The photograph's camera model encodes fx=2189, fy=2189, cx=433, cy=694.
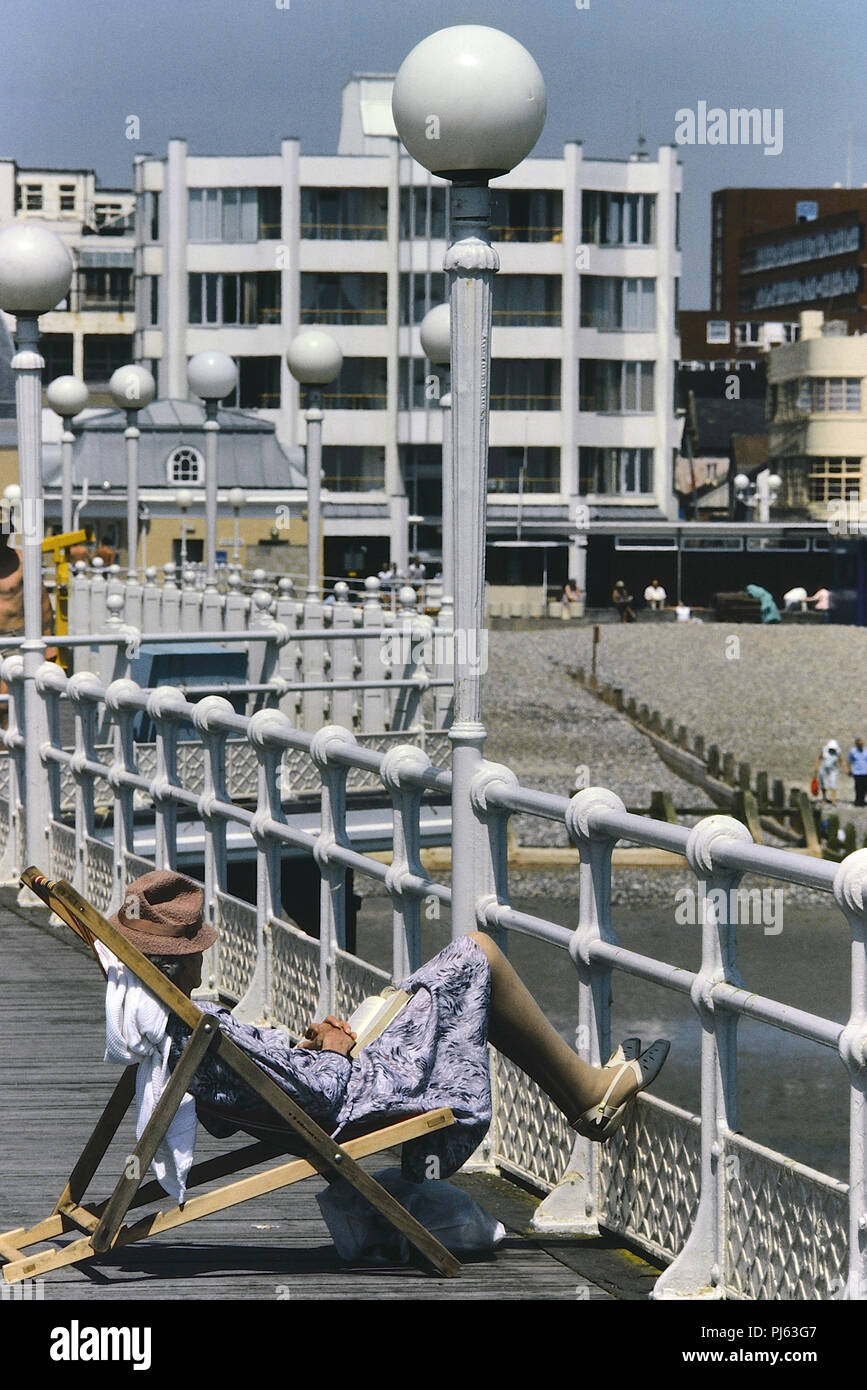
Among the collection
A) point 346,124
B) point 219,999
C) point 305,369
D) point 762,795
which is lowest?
point 762,795

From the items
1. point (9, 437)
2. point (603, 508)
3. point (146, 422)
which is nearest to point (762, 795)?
point (9, 437)

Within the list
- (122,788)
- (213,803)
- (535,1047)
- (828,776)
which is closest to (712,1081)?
(535,1047)

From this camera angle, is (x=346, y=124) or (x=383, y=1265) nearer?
(x=383, y=1265)

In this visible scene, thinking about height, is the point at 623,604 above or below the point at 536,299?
below

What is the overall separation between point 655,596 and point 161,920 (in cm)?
7714

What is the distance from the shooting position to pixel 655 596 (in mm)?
81750

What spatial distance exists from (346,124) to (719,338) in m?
46.1

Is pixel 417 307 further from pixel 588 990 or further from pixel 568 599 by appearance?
pixel 588 990

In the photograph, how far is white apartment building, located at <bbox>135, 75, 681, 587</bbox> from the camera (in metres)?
83.2

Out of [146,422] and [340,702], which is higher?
[146,422]

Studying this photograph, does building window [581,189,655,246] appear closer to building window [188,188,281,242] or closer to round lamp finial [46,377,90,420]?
building window [188,188,281,242]

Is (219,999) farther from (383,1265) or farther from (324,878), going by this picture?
(383,1265)

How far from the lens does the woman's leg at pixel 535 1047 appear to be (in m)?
5.68

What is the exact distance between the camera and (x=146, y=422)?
63781 millimetres
